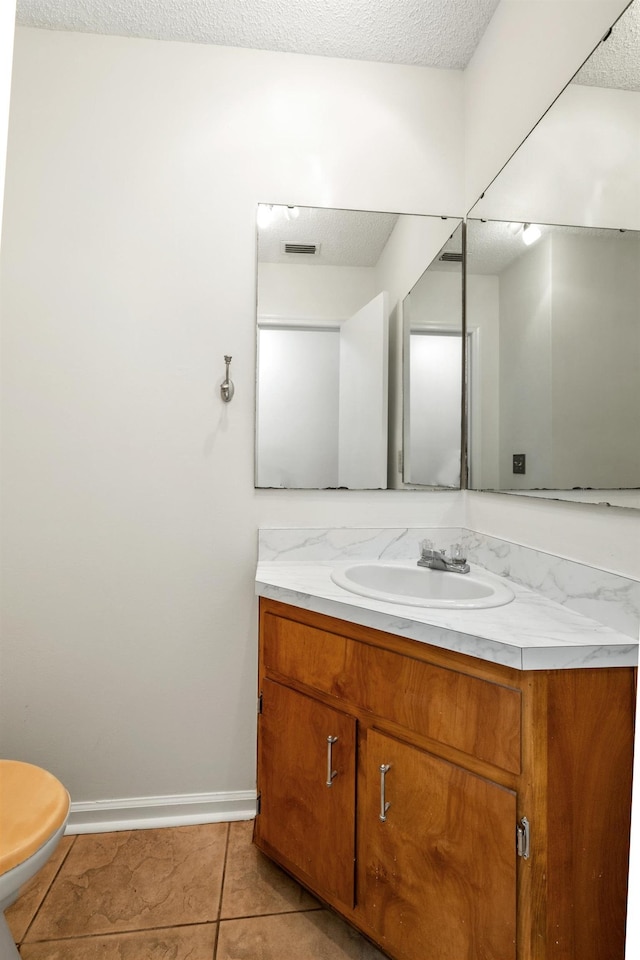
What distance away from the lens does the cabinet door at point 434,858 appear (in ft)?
3.24

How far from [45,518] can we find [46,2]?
1611mm

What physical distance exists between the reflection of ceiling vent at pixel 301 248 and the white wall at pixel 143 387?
134 millimetres

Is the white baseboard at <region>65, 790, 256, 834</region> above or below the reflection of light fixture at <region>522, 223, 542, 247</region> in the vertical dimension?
below

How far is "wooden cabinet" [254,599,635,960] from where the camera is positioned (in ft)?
3.14

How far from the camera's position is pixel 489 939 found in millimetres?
996

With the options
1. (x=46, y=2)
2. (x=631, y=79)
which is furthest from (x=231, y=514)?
(x=46, y=2)

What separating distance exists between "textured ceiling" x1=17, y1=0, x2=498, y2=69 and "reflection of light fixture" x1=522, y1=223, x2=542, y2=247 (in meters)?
0.79

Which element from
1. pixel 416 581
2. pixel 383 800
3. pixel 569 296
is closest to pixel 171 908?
pixel 383 800

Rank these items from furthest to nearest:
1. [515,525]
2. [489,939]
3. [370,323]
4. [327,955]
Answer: [370,323] < [515,525] < [327,955] < [489,939]

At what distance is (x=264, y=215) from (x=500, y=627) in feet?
4.97

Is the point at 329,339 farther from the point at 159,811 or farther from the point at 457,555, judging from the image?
the point at 159,811

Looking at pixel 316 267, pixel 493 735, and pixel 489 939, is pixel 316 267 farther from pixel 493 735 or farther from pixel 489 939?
pixel 489 939

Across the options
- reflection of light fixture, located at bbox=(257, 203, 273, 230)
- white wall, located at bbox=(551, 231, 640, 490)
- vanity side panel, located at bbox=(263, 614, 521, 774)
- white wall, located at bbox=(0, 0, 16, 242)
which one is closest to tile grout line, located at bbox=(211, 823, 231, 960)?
vanity side panel, located at bbox=(263, 614, 521, 774)

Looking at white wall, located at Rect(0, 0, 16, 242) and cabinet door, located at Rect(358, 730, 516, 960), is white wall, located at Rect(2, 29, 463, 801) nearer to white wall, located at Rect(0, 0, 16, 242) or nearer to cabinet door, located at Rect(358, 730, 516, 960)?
cabinet door, located at Rect(358, 730, 516, 960)
